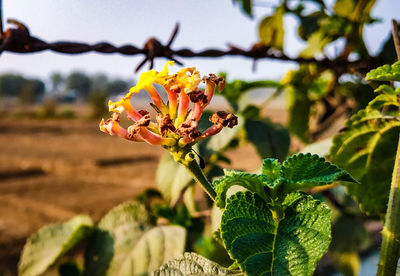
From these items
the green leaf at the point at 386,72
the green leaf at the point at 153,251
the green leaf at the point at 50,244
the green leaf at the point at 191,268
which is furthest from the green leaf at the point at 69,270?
the green leaf at the point at 386,72

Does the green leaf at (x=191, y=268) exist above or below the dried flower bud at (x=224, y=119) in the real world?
below

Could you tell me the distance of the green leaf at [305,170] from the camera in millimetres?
354

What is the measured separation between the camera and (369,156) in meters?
0.59

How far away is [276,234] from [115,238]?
486mm

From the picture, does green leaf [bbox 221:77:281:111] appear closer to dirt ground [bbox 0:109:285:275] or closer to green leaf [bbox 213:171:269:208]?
green leaf [bbox 213:171:269:208]

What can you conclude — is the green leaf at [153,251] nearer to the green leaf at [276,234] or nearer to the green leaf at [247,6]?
the green leaf at [276,234]

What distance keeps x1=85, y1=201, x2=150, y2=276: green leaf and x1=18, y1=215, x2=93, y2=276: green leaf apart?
35 millimetres

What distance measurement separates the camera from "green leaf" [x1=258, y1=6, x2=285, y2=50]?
4.15 feet

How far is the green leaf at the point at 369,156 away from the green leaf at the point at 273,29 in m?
0.71

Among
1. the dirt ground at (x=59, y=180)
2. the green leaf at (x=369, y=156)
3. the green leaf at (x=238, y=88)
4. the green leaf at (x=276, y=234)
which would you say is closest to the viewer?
the green leaf at (x=276, y=234)

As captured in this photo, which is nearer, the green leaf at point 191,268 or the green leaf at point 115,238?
the green leaf at point 191,268

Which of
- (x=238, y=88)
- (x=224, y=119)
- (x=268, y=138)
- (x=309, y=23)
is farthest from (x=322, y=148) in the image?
(x=309, y=23)

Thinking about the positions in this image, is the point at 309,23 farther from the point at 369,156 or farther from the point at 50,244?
the point at 50,244

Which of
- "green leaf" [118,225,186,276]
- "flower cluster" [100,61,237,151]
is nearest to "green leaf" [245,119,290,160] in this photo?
"green leaf" [118,225,186,276]
